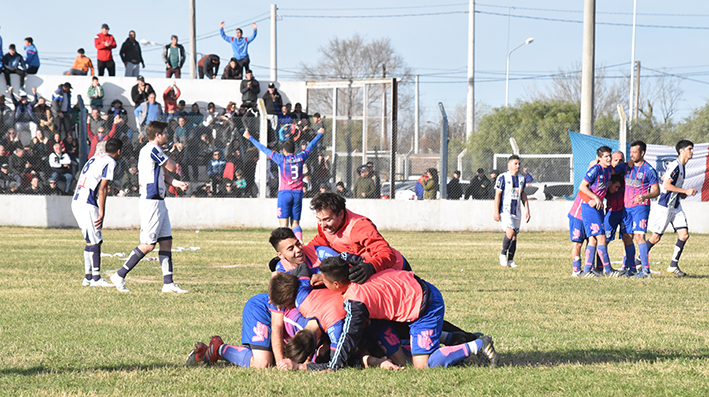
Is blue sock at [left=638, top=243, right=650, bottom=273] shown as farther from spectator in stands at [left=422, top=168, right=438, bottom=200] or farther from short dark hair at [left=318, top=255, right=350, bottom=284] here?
spectator in stands at [left=422, top=168, right=438, bottom=200]

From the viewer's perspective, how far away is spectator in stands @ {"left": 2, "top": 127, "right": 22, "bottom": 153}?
65.8 ft

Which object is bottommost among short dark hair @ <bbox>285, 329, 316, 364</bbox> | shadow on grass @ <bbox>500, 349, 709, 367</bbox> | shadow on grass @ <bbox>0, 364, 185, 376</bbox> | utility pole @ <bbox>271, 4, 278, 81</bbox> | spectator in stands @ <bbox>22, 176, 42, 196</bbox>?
shadow on grass @ <bbox>500, 349, 709, 367</bbox>

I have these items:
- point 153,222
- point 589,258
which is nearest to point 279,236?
point 153,222

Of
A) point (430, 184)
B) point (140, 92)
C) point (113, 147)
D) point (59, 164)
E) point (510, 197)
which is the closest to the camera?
point (113, 147)

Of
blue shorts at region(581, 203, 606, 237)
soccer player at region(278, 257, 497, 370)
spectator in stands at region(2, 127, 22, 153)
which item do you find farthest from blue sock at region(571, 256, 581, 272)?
spectator in stands at region(2, 127, 22, 153)

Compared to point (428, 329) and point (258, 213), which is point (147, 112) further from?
point (428, 329)

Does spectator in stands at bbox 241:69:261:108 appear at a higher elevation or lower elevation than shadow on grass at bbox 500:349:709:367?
higher

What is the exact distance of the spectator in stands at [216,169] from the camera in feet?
66.0

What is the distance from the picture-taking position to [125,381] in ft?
15.9

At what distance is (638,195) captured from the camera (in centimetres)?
1158

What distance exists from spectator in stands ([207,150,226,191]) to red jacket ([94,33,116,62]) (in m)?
8.11

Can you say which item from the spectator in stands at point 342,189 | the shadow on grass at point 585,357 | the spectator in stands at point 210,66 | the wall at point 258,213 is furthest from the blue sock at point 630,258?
the spectator in stands at point 210,66

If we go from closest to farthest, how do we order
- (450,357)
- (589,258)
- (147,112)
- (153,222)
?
1. (450,357)
2. (153,222)
3. (589,258)
4. (147,112)

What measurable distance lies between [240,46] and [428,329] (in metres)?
22.2
